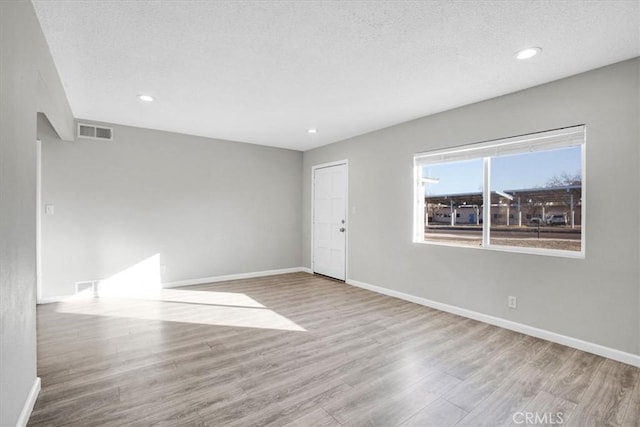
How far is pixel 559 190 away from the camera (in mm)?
3100

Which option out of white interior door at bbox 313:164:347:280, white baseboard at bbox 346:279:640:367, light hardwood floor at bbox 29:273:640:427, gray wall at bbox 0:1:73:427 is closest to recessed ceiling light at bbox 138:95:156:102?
gray wall at bbox 0:1:73:427

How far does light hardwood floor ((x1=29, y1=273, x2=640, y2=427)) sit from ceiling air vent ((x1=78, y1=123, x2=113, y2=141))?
2.36 m

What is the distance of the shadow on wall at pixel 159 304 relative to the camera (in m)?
3.55

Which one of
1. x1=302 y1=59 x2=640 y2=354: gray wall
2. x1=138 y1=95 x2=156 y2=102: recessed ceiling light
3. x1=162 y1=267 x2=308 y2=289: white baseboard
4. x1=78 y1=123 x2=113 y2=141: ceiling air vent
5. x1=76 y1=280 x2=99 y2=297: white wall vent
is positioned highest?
x1=138 y1=95 x2=156 y2=102: recessed ceiling light

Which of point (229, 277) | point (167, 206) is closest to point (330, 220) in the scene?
point (229, 277)

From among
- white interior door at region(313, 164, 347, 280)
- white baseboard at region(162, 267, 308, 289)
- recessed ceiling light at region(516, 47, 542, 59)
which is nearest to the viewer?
recessed ceiling light at region(516, 47, 542, 59)

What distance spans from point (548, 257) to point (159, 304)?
460 cm

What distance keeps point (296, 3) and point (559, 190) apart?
9.90 ft

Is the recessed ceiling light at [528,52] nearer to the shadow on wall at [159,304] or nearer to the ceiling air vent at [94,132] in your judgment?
the shadow on wall at [159,304]

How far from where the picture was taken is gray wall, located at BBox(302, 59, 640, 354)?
2590 millimetres

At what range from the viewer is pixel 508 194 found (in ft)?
11.4

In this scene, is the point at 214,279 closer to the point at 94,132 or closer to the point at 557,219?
the point at 94,132

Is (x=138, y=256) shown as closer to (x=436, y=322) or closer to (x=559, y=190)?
(x=436, y=322)

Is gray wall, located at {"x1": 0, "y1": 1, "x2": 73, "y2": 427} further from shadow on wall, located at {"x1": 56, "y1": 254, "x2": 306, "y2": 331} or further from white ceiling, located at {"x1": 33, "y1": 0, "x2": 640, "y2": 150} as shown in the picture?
Result: shadow on wall, located at {"x1": 56, "y1": 254, "x2": 306, "y2": 331}
